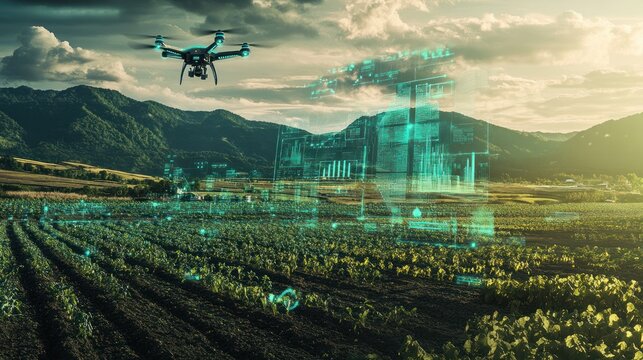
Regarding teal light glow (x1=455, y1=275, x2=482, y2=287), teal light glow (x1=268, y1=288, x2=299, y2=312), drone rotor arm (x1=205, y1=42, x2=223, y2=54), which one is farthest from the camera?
drone rotor arm (x1=205, y1=42, x2=223, y2=54)

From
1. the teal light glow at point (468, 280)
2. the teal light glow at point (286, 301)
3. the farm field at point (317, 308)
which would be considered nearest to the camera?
the farm field at point (317, 308)

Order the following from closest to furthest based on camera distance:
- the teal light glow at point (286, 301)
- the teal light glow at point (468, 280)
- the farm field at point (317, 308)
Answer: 1. the farm field at point (317, 308)
2. the teal light glow at point (286, 301)
3. the teal light glow at point (468, 280)

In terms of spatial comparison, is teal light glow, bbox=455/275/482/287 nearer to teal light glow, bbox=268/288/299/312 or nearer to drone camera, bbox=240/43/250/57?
teal light glow, bbox=268/288/299/312

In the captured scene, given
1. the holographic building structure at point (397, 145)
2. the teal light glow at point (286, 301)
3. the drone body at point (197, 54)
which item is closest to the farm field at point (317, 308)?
the teal light glow at point (286, 301)

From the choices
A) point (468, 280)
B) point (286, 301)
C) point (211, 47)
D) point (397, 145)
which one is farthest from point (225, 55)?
point (397, 145)

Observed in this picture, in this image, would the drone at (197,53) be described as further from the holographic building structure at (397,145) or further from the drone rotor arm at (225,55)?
the holographic building structure at (397,145)

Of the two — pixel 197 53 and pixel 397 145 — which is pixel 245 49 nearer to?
pixel 197 53

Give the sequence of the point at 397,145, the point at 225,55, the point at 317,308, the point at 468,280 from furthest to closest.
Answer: the point at 397,145 < the point at 225,55 < the point at 468,280 < the point at 317,308

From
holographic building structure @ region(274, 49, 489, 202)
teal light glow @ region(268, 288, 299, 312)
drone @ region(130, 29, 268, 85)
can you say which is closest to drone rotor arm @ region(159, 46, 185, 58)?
drone @ region(130, 29, 268, 85)

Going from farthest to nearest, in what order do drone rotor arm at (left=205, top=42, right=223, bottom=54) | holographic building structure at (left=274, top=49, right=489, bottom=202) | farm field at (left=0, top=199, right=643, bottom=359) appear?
holographic building structure at (left=274, top=49, right=489, bottom=202)
drone rotor arm at (left=205, top=42, right=223, bottom=54)
farm field at (left=0, top=199, right=643, bottom=359)

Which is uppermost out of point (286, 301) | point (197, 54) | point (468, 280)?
point (197, 54)

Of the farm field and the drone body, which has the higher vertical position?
the drone body

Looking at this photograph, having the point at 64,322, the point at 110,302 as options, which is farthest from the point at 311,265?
the point at 64,322

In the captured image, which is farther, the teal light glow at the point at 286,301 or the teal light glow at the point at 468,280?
the teal light glow at the point at 468,280
